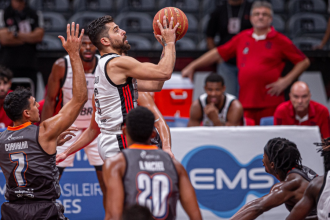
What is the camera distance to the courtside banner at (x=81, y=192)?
221 inches

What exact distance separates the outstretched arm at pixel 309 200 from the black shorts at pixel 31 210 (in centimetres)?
A: 191

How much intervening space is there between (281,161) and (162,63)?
4.62 ft

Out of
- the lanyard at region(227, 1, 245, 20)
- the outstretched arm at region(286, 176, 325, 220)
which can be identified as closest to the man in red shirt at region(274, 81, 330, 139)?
the lanyard at region(227, 1, 245, 20)

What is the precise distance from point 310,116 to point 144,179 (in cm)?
416

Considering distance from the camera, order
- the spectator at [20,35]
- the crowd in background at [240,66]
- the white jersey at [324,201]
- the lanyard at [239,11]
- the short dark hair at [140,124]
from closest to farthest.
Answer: the short dark hair at [140,124] → the white jersey at [324,201] → the crowd in background at [240,66] → the spectator at [20,35] → the lanyard at [239,11]

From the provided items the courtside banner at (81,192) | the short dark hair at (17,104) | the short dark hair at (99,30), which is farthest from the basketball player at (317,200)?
the courtside banner at (81,192)

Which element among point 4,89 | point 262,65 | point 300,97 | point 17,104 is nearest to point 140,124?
point 17,104

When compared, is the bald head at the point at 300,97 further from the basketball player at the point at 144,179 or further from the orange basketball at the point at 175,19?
the basketball player at the point at 144,179

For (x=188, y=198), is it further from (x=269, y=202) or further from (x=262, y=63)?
(x=262, y=63)

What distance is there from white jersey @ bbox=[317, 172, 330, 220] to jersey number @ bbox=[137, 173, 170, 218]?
3.96 feet

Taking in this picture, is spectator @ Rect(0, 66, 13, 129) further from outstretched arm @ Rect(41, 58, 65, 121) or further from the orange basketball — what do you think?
the orange basketball

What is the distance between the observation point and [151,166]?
290cm

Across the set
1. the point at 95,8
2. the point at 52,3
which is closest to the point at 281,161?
the point at 95,8

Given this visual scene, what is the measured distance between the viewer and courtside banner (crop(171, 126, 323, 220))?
560 cm
